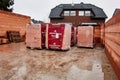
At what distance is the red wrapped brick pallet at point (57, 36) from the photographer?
10086 millimetres

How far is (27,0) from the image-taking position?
3412 cm

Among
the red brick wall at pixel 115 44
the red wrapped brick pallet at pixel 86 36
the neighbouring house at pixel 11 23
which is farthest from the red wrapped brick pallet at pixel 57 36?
the neighbouring house at pixel 11 23

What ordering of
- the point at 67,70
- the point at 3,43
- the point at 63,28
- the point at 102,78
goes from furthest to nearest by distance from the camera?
the point at 3,43, the point at 63,28, the point at 67,70, the point at 102,78

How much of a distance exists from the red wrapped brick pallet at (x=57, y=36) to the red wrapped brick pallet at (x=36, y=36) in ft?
1.20

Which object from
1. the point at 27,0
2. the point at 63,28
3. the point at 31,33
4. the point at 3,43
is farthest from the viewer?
the point at 27,0

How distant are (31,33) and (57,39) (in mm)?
1740

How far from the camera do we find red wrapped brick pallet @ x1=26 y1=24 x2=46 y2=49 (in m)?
10.5

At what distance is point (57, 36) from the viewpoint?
33.5ft

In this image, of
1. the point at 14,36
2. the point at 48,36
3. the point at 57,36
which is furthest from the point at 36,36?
the point at 14,36

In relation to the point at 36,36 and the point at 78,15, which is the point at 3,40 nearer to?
the point at 36,36

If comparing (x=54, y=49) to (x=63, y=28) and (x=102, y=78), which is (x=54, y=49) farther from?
(x=102, y=78)

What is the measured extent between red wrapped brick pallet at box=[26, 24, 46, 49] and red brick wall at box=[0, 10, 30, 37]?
11.4ft

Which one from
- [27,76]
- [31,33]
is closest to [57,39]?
[31,33]

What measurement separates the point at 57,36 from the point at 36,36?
4.19 ft
